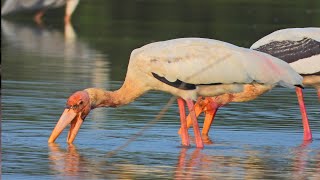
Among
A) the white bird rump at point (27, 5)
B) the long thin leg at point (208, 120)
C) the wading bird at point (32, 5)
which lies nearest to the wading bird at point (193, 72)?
the long thin leg at point (208, 120)

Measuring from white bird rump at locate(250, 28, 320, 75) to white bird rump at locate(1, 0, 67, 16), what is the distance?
17821mm

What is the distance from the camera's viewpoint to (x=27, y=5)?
3067cm

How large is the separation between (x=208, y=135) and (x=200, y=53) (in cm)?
110

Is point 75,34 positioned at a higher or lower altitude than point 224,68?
lower

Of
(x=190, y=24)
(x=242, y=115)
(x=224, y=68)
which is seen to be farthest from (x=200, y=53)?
(x=190, y=24)

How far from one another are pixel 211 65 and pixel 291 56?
143cm

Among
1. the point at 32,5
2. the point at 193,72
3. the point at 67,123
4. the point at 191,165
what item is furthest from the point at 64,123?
the point at 32,5

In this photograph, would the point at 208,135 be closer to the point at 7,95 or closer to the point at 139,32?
the point at 7,95

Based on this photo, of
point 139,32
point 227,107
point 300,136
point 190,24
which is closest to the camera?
point 300,136

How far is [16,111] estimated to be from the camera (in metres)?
13.4

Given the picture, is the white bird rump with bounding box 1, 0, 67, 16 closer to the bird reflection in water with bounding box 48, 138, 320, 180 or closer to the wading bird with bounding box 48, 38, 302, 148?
the wading bird with bounding box 48, 38, 302, 148

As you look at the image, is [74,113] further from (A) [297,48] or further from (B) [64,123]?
(A) [297,48]

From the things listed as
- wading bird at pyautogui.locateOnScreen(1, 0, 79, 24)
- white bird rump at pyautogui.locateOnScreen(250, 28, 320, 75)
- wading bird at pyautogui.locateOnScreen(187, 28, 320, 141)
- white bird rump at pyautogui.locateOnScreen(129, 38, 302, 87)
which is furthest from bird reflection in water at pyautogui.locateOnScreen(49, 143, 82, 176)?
wading bird at pyautogui.locateOnScreen(1, 0, 79, 24)

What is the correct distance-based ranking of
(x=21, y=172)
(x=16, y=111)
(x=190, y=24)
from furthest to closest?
(x=190, y=24) → (x=16, y=111) → (x=21, y=172)
